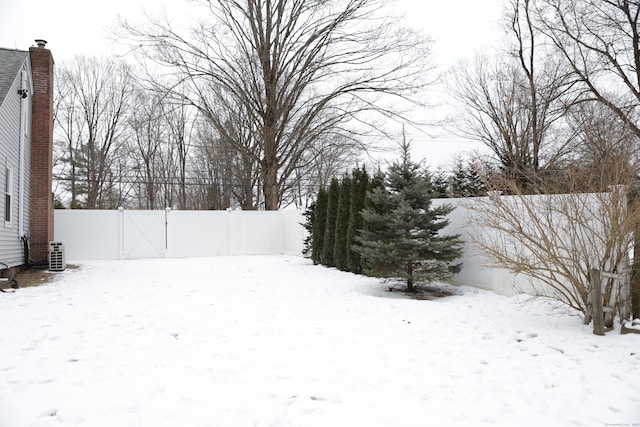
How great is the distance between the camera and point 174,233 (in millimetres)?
15828

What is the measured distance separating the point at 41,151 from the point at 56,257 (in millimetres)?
2883

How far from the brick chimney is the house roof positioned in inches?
21.1

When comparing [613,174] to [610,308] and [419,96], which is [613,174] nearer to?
[610,308]

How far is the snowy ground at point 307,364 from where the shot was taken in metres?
2.95

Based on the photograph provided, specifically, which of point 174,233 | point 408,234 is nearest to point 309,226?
point 174,233

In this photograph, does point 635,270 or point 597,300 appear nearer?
point 597,300

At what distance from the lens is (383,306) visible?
648 cm

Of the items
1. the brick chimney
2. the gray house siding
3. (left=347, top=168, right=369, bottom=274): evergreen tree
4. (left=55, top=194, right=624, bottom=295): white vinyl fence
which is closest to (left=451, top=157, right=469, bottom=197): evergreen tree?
(left=347, top=168, right=369, bottom=274): evergreen tree

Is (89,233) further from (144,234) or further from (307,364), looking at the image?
(307,364)

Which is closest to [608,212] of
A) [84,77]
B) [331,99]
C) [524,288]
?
[524,288]

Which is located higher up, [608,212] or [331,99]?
[331,99]

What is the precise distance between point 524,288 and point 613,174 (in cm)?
249

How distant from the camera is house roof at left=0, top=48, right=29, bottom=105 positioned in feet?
29.8

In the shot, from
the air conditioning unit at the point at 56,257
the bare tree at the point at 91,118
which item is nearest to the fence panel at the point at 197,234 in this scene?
the air conditioning unit at the point at 56,257
